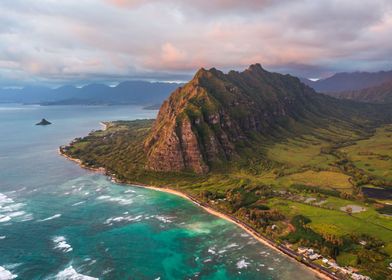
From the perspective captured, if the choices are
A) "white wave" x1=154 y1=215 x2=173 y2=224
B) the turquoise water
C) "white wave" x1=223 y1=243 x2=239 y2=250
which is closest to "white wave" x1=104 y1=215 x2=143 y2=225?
the turquoise water

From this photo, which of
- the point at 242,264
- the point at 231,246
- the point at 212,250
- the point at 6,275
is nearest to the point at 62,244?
the point at 6,275

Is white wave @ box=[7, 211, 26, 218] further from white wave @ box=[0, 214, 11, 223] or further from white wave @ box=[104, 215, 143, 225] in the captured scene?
white wave @ box=[104, 215, 143, 225]

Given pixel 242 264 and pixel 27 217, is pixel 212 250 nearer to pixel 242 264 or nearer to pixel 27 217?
pixel 242 264

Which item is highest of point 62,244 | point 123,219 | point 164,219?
point 62,244

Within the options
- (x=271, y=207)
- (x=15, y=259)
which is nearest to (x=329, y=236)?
(x=271, y=207)

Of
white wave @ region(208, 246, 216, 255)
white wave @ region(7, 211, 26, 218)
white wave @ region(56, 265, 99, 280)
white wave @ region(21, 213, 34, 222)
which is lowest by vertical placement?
white wave @ region(208, 246, 216, 255)

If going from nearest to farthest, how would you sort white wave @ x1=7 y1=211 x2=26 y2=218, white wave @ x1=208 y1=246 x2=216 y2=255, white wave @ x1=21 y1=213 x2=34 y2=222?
1. white wave @ x1=208 y1=246 x2=216 y2=255
2. white wave @ x1=21 y1=213 x2=34 y2=222
3. white wave @ x1=7 y1=211 x2=26 y2=218

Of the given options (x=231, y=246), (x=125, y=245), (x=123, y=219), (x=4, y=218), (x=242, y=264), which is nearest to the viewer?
(x=242, y=264)

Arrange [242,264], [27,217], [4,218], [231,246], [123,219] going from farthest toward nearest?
[123,219]
[27,217]
[4,218]
[231,246]
[242,264]
